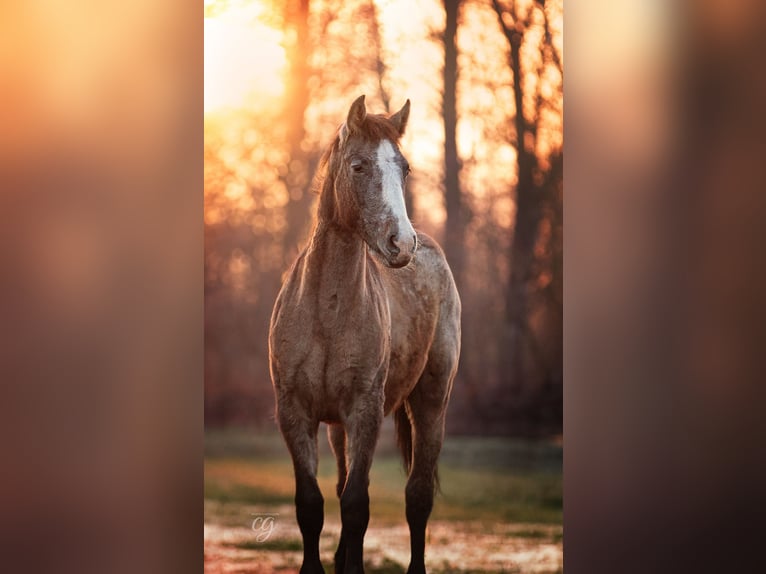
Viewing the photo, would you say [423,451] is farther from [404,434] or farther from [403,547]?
[403,547]

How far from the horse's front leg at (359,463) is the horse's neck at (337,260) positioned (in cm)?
46

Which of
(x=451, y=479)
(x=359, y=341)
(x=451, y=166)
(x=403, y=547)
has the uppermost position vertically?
(x=451, y=166)

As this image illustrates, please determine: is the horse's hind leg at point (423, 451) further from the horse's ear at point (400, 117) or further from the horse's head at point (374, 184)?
the horse's ear at point (400, 117)

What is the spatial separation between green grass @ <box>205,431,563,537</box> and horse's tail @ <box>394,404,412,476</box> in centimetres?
4

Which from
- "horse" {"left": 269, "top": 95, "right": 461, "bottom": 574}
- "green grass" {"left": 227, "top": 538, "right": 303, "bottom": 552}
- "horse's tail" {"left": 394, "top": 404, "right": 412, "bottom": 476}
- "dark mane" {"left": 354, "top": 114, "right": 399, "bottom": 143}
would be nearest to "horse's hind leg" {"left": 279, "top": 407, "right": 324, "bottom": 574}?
"horse" {"left": 269, "top": 95, "right": 461, "bottom": 574}

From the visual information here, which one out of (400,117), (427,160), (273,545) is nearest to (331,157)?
(400,117)

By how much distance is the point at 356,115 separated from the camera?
3.70m

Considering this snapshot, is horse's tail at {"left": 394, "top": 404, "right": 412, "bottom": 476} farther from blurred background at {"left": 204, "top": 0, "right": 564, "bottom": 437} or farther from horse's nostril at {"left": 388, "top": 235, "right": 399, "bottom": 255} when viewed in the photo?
horse's nostril at {"left": 388, "top": 235, "right": 399, "bottom": 255}

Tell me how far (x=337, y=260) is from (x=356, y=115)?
565mm

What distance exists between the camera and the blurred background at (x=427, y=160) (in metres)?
4.02

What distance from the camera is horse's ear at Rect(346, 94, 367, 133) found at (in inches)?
145

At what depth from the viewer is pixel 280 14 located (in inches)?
160
